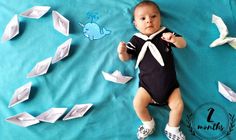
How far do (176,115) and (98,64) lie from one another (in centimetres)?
36

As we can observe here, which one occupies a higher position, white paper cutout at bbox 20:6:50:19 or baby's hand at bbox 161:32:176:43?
white paper cutout at bbox 20:6:50:19

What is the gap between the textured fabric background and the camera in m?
1.36

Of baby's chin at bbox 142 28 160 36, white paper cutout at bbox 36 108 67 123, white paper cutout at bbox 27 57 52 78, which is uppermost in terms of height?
baby's chin at bbox 142 28 160 36

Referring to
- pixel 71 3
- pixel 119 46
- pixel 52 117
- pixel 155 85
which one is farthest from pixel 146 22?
pixel 52 117

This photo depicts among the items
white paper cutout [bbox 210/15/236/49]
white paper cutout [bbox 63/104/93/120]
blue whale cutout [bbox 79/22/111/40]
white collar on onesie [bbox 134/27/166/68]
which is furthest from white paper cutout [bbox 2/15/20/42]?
white paper cutout [bbox 210/15/236/49]

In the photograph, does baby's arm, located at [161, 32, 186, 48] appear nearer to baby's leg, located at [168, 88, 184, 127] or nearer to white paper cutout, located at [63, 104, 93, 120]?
baby's leg, located at [168, 88, 184, 127]

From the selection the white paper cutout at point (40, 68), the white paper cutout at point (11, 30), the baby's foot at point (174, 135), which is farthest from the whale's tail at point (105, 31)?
the baby's foot at point (174, 135)

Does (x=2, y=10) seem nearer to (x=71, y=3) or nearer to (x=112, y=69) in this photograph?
(x=71, y=3)

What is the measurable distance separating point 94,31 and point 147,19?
240mm

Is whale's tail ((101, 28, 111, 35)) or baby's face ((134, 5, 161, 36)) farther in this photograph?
whale's tail ((101, 28, 111, 35))

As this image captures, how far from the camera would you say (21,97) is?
137 centimetres

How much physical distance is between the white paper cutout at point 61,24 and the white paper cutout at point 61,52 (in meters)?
0.05

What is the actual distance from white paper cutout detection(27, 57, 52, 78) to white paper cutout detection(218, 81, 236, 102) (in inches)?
26.3

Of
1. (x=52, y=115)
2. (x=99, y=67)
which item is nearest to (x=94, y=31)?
(x=99, y=67)
